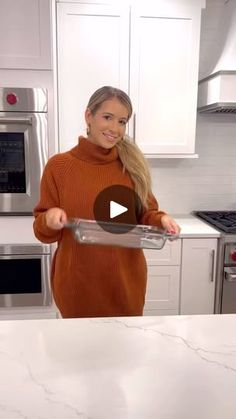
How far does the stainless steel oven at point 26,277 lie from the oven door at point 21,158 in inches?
10.8

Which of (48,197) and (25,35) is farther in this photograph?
(25,35)

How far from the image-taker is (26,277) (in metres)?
1.92

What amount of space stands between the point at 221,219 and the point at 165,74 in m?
0.97

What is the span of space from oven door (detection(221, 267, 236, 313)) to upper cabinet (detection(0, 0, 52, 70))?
147 centimetres

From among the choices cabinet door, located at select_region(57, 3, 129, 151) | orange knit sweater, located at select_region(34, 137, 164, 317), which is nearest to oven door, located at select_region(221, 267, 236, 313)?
orange knit sweater, located at select_region(34, 137, 164, 317)

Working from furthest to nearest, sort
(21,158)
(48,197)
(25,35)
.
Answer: (21,158) < (25,35) < (48,197)

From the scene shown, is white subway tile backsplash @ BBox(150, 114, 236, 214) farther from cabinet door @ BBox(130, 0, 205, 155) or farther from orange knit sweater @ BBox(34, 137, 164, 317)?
orange knit sweater @ BBox(34, 137, 164, 317)

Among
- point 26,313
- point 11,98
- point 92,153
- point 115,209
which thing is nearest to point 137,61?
point 11,98

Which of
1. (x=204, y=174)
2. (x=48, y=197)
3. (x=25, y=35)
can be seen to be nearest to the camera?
(x=48, y=197)

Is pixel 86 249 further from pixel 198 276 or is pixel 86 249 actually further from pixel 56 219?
pixel 198 276

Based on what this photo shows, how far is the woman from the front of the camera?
1197 millimetres

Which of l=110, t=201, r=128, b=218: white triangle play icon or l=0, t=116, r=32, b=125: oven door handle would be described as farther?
l=0, t=116, r=32, b=125: oven door handle

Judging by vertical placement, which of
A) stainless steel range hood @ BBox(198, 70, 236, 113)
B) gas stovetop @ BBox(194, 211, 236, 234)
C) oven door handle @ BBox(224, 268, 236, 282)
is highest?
stainless steel range hood @ BBox(198, 70, 236, 113)

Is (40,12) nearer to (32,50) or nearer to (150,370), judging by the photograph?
(32,50)
